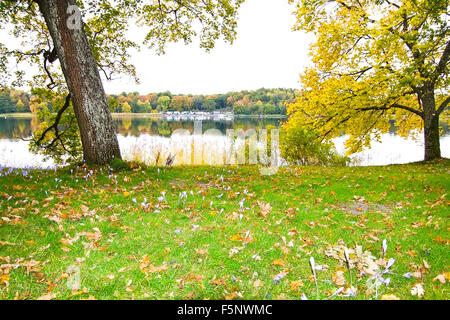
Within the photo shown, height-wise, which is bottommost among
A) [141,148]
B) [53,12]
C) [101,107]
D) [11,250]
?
[11,250]

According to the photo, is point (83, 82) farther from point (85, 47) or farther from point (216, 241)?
point (216, 241)

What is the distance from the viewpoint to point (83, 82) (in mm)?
7078

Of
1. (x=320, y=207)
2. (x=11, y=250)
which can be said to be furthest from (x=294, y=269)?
(x=11, y=250)

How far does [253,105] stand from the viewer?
8081cm

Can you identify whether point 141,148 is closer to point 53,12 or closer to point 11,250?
point 53,12

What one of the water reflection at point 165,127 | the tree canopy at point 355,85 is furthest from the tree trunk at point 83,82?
the water reflection at point 165,127

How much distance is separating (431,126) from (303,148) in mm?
5907

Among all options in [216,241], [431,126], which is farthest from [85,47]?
[431,126]

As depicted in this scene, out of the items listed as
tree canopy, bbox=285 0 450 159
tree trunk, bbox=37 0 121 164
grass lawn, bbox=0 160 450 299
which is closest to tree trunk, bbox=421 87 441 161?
tree canopy, bbox=285 0 450 159

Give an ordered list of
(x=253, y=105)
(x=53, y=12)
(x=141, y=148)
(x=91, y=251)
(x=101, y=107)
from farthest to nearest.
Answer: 1. (x=253, y=105)
2. (x=141, y=148)
3. (x=101, y=107)
4. (x=53, y=12)
5. (x=91, y=251)

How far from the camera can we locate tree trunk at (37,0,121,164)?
684cm

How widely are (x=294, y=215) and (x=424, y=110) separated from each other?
11.8 metres

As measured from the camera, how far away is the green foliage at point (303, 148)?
13.5 metres

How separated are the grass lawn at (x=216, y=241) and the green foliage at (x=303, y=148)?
717 centimetres
